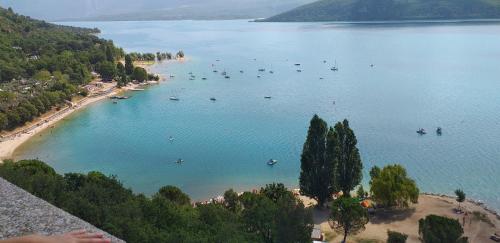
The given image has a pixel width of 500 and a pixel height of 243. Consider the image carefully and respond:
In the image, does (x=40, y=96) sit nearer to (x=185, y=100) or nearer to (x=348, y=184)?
(x=185, y=100)

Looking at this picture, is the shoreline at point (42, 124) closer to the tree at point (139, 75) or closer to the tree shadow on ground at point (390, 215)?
the tree at point (139, 75)

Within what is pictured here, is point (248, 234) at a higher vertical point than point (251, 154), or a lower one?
higher

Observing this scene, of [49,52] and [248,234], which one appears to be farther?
[49,52]

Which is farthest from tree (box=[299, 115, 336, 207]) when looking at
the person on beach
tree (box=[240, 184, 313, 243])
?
the person on beach

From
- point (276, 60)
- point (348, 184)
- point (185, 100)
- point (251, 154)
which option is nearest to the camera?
point (348, 184)

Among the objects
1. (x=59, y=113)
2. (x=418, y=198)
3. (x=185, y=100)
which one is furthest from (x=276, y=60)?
(x=418, y=198)

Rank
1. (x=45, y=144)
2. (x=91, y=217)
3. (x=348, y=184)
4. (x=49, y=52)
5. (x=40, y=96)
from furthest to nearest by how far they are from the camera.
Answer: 1. (x=49, y=52)
2. (x=40, y=96)
3. (x=45, y=144)
4. (x=348, y=184)
5. (x=91, y=217)
